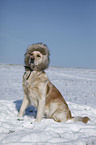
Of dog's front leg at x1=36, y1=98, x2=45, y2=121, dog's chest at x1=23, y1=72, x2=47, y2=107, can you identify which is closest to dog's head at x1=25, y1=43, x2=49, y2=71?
dog's chest at x1=23, y1=72, x2=47, y2=107

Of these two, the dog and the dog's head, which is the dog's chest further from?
the dog's head

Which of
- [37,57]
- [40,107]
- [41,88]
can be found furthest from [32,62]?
[40,107]

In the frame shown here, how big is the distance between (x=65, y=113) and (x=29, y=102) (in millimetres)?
998

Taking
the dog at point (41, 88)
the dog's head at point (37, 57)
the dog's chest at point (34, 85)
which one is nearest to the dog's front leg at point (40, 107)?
the dog at point (41, 88)

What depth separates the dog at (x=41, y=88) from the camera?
3662mm

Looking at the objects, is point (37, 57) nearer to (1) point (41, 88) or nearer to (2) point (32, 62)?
(2) point (32, 62)

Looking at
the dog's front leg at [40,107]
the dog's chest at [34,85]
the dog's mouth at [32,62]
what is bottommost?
the dog's front leg at [40,107]

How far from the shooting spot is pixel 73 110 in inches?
208

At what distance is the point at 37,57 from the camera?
3.64m

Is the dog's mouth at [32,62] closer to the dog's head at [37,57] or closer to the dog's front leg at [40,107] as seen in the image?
the dog's head at [37,57]

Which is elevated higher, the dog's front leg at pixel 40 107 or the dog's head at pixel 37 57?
the dog's head at pixel 37 57

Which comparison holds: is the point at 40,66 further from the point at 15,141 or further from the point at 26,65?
the point at 15,141

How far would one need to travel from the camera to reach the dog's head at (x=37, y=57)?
3.64 m

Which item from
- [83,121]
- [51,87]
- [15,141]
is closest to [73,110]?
[83,121]
